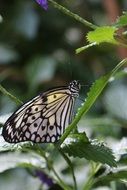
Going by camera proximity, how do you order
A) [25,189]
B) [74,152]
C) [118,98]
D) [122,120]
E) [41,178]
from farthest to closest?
[118,98] < [122,120] < [25,189] < [41,178] < [74,152]

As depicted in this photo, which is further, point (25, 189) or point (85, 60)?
point (85, 60)

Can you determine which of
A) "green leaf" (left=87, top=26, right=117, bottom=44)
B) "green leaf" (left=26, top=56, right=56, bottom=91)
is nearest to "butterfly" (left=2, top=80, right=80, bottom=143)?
"green leaf" (left=87, top=26, right=117, bottom=44)

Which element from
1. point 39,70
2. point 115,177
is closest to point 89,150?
point 115,177

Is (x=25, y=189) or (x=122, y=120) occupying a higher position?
(x=122, y=120)

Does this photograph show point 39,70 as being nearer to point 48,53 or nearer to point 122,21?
point 48,53

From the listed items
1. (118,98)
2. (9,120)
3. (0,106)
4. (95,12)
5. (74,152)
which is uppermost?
(95,12)

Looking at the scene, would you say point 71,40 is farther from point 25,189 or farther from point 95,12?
point 25,189

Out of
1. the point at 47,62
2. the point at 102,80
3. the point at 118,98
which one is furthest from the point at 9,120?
the point at 47,62

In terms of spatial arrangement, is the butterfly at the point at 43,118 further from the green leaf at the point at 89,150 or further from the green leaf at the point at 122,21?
the green leaf at the point at 122,21
